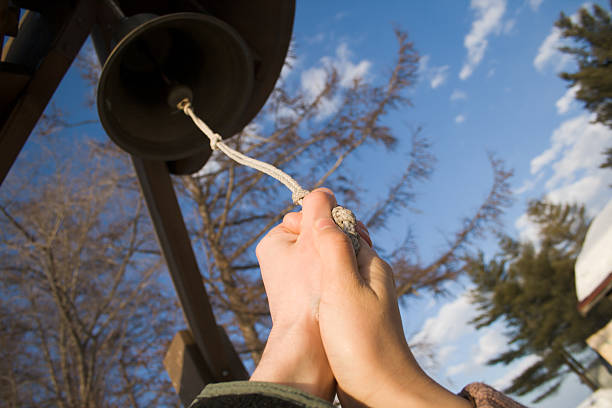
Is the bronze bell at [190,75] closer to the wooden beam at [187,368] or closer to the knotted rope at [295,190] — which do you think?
the knotted rope at [295,190]

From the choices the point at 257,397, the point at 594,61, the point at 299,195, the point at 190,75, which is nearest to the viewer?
the point at 257,397

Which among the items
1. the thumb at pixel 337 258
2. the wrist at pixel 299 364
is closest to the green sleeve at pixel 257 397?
the wrist at pixel 299 364

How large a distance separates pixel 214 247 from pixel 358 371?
16.5 ft

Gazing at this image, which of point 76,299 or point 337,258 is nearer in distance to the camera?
point 337,258

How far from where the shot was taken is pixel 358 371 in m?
0.55

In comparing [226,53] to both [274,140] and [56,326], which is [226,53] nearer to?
[274,140]

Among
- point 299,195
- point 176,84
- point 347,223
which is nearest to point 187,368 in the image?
point 176,84

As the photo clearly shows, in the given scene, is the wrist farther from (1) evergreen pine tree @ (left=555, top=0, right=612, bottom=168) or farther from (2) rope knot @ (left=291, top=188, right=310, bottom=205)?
(1) evergreen pine tree @ (left=555, top=0, right=612, bottom=168)

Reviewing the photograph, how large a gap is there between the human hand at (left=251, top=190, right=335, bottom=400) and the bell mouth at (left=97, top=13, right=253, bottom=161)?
847 mm

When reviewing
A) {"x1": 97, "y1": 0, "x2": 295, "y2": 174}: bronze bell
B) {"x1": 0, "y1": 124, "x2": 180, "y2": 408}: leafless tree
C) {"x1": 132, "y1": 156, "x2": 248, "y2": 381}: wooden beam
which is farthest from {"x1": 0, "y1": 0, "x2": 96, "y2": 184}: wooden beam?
{"x1": 0, "y1": 124, "x2": 180, "y2": 408}: leafless tree

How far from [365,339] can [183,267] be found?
1.49m

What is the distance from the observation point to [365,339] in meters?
0.55

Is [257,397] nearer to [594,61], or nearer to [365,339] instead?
[365,339]

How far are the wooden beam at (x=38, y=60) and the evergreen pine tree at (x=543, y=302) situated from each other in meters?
17.3
